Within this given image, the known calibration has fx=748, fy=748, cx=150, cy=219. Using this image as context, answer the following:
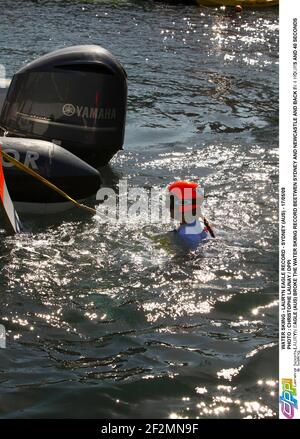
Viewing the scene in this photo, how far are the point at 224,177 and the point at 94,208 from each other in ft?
7.77

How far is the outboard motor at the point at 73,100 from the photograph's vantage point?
34.6ft

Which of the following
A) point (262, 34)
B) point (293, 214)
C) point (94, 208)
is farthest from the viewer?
point (262, 34)

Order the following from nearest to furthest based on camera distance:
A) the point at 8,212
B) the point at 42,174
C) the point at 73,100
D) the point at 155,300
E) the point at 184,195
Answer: the point at 155,300 < the point at 184,195 < the point at 8,212 < the point at 42,174 < the point at 73,100

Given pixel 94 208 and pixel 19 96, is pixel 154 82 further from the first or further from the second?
pixel 94 208

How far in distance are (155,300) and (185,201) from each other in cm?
124

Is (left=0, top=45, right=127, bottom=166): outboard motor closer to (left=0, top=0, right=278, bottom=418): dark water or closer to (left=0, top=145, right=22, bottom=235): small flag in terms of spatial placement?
(left=0, top=0, right=278, bottom=418): dark water

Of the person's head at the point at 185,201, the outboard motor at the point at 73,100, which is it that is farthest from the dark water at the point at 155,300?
the outboard motor at the point at 73,100

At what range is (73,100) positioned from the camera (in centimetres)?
1062

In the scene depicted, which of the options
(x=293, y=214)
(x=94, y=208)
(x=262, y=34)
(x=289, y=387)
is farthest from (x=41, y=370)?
(x=262, y=34)

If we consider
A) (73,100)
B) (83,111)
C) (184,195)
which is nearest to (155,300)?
(184,195)

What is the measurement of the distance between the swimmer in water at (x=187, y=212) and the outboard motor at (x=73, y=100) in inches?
107

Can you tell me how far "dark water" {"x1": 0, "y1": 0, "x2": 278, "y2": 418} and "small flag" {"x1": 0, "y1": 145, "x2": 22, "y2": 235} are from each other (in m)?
0.18

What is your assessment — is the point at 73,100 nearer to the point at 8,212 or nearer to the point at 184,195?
the point at 8,212

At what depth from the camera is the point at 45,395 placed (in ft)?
20.4
